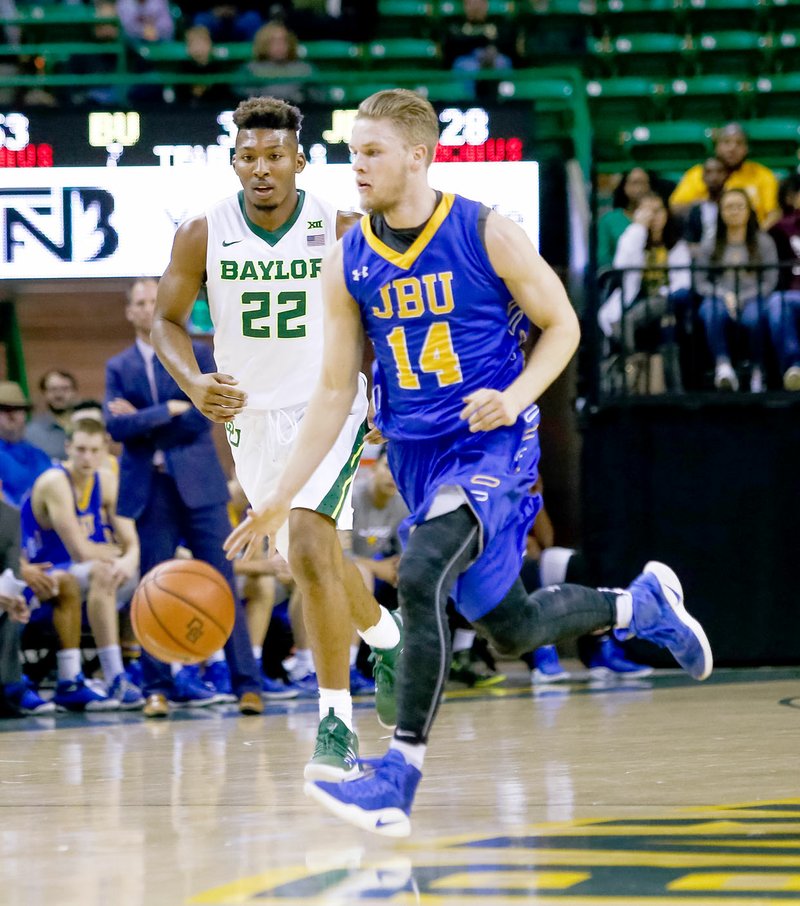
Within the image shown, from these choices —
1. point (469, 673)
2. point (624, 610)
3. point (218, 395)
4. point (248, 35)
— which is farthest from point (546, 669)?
point (248, 35)

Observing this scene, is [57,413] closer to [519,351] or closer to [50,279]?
[50,279]

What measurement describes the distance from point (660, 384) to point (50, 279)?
3.64 meters

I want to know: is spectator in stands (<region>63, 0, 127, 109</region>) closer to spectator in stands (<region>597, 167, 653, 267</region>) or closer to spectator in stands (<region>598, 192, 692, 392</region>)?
spectator in stands (<region>597, 167, 653, 267</region>)

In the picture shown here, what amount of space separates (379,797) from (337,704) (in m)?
0.79

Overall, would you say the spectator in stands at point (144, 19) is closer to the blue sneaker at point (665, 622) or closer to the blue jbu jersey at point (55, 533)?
the blue jbu jersey at point (55, 533)

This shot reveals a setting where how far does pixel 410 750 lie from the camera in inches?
158

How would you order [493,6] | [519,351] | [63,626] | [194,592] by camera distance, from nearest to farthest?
[519,351]
[194,592]
[63,626]
[493,6]

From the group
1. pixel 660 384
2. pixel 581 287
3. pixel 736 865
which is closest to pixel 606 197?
pixel 581 287

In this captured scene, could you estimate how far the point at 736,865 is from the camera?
137 inches

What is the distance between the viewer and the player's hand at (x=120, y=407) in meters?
A: 8.00

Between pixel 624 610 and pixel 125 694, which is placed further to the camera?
pixel 125 694

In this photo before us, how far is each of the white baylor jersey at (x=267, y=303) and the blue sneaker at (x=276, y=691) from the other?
11.1ft

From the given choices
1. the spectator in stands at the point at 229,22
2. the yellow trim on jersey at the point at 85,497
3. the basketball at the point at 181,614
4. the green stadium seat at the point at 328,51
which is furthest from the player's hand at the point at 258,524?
the spectator in stands at the point at 229,22

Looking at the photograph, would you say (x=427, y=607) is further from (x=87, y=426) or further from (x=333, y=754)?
(x=87, y=426)
